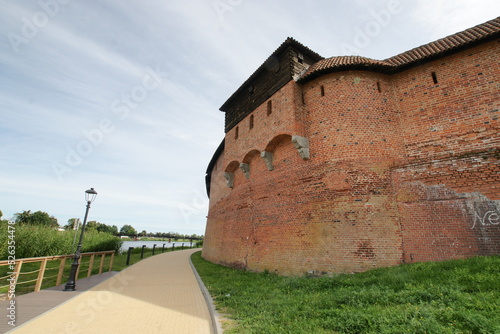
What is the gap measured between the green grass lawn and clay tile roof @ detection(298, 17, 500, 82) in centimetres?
709

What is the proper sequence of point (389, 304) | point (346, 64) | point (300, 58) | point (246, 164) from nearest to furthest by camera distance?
point (389, 304)
point (346, 64)
point (300, 58)
point (246, 164)

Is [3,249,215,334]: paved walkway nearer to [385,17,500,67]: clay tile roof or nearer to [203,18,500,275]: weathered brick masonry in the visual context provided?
[203,18,500,275]: weathered brick masonry

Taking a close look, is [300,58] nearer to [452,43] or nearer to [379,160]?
[452,43]

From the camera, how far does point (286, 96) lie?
1069 cm

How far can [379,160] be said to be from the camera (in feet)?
27.8

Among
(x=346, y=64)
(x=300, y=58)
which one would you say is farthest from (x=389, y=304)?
(x=300, y=58)

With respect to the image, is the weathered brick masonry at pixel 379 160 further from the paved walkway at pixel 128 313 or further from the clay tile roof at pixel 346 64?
the paved walkway at pixel 128 313

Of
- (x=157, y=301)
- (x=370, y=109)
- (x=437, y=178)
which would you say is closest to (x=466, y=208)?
(x=437, y=178)

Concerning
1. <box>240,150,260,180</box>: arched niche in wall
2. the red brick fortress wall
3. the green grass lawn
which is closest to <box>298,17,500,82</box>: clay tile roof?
the red brick fortress wall

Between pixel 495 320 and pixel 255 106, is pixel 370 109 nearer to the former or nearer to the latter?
pixel 255 106

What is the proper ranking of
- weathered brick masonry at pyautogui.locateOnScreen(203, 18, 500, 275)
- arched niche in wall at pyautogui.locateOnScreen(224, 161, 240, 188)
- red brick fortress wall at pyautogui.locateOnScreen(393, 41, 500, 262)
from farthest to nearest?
arched niche in wall at pyautogui.locateOnScreen(224, 161, 240, 188), weathered brick masonry at pyautogui.locateOnScreen(203, 18, 500, 275), red brick fortress wall at pyautogui.locateOnScreen(393, 41, 500, 262)

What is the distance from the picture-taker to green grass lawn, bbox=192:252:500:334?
3.33 meters

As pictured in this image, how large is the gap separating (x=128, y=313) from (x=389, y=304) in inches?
202

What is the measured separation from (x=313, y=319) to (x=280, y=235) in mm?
5849
